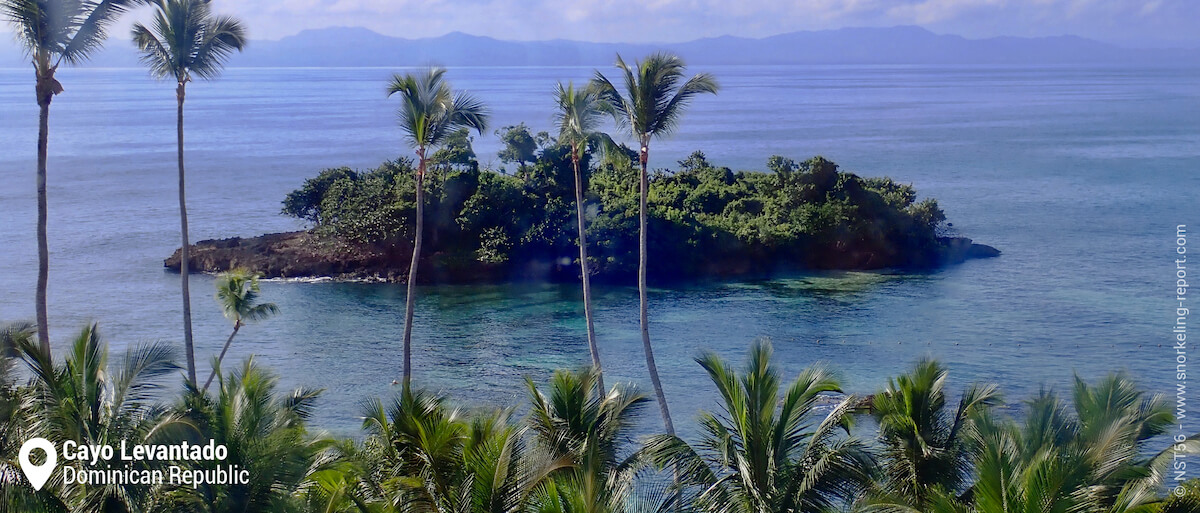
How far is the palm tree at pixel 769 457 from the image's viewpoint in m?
9.59

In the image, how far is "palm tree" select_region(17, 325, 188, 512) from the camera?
9477mm

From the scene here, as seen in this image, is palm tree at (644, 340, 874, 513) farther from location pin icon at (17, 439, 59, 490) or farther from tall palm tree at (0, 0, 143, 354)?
tall palm tree at (0, 0, 143, 354)

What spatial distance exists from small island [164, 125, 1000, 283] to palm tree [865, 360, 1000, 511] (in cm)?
2726

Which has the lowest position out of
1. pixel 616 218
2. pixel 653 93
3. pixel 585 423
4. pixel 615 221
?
pixel 585 423

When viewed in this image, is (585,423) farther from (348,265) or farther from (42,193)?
(348,265)

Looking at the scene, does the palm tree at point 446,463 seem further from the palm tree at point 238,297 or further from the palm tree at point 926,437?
the palm tree at point 238,297

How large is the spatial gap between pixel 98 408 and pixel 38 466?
71cm

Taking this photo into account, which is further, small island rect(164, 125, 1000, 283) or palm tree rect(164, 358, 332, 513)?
small island rect(164, 125, 1000, 283)

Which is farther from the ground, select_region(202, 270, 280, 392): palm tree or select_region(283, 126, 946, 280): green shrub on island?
select_region(283, 126, 946, 280): green shrub on island

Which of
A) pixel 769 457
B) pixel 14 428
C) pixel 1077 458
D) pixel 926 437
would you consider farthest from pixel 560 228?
pixel 1077 458

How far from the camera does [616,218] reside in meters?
38.8

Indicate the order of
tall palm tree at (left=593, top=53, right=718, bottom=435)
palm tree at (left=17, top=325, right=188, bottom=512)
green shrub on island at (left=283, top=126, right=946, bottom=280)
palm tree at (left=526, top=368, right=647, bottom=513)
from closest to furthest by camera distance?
palm tree at (left=17, top=325, right=188, bottom=512) → palm tree at (left=526, top=368, right=647, bottom=513) → tall palm tree at (left=593, top=53, right=718, bottom=435) → green shrub on island at (left=283, top=126, right=946, bottom=280)

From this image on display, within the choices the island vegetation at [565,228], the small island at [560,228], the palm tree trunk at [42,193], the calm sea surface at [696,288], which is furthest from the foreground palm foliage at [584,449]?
the island vegetation at [565,228]

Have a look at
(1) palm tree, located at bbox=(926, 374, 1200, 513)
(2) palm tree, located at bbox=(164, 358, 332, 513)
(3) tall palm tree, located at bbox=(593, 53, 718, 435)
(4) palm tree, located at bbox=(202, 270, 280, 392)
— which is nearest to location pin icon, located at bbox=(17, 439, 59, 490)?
(2) palm tree, located at bbox=(164, 358, 332, 513)
